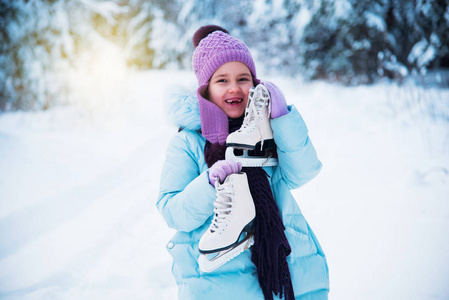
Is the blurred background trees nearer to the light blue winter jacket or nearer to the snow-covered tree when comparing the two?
the snow-covered tree

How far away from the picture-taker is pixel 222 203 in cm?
101

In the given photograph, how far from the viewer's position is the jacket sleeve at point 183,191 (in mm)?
1062

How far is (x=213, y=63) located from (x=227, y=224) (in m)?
0.85

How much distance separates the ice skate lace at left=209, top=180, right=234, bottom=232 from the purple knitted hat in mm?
306

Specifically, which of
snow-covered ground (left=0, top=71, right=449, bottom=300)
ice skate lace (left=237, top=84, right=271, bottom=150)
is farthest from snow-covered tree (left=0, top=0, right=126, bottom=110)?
ice skate lace (left=237, top=84, right=271, bottom=150)

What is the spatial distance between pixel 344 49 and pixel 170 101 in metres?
5.86

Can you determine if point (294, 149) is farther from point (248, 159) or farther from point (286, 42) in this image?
point (286, 42)

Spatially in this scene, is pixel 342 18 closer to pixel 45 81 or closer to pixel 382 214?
pixel 382 214

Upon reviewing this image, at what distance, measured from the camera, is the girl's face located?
4.41 feet

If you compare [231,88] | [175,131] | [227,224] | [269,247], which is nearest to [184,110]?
[231,88]

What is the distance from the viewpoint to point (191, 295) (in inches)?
41.6

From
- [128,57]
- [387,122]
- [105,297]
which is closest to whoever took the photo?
[105,297]

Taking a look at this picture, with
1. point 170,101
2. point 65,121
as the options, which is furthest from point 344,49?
point 65,121

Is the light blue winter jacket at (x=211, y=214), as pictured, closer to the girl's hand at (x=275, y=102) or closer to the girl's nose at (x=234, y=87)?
the girl's hand at (x=275, y=102)
